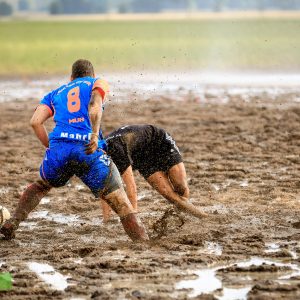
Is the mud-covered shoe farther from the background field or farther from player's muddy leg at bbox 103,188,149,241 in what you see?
the background field

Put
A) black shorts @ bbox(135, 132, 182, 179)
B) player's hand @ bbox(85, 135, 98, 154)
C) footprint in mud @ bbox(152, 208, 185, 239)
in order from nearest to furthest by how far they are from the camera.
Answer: player's hand @ bbox(85, 135, 98, 154), footprint in mud @ bbox(152, 208, 185, 239), black shorts @ bbox(135, 132, 182, 179)

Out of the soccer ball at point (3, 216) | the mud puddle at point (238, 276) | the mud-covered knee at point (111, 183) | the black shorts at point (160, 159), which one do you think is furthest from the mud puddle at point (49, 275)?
the black shorts at point (160, 159)

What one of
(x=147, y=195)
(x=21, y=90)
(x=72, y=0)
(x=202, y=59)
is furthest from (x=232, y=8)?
(x=147, y=195)

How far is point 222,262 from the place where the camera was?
8.18 m

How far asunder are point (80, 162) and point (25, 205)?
0.85m

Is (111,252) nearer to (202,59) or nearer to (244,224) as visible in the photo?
(244,224)

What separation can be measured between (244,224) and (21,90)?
15124 mm

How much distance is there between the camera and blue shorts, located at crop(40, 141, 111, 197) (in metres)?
8.91

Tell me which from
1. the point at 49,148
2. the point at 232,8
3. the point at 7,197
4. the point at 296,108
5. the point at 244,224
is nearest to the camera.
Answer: the point at 49,148

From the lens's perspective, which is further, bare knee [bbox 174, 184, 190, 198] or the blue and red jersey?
bare knee [bbox 174, 184, 190, 198]

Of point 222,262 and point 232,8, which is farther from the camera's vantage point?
point 232,8

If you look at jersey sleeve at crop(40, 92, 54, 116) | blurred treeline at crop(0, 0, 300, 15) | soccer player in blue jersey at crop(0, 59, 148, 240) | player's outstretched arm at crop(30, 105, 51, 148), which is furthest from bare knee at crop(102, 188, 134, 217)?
blurred treeline at crop(0, 0, 300, 15)

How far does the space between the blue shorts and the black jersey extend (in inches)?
35.6

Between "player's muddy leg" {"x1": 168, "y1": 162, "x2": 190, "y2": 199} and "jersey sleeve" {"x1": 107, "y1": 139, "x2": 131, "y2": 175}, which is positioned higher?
"jersey sleeve" {"x1": 107, "y1": 139, "x2": 131, "y2": 175}
